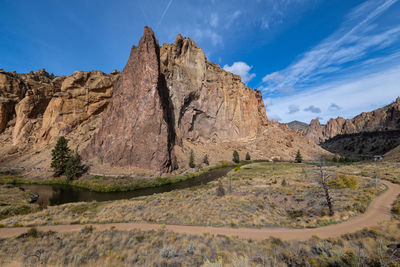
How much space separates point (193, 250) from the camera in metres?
9.88

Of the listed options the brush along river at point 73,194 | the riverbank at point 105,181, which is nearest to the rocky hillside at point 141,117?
the riverbank at point 105,181

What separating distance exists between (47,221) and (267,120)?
346ft

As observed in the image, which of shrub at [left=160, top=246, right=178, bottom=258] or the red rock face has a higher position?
the red rock face

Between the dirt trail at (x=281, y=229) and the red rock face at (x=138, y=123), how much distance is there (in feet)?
102

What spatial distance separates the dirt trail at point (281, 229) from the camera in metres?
11.4

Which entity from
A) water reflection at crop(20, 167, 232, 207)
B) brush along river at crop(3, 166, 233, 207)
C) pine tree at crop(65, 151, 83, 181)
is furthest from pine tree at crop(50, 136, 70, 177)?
water reflection at crop(20, 167, 232, 207)

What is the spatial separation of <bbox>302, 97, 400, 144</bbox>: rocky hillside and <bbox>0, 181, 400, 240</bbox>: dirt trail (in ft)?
495

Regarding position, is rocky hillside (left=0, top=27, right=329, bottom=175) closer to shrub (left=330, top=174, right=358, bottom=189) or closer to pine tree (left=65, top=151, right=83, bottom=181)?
pine tree (left=65, top=151, right=83, bottom=181)

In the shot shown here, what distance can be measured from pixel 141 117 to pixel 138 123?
2.04 meters

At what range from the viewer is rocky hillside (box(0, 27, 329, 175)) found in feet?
163

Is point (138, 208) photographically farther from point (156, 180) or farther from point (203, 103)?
point (203, 103)

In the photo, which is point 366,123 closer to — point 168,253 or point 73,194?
point 168,253

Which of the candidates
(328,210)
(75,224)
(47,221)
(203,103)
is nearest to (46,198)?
(47,221)

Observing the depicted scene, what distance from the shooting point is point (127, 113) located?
5275 centimetres
